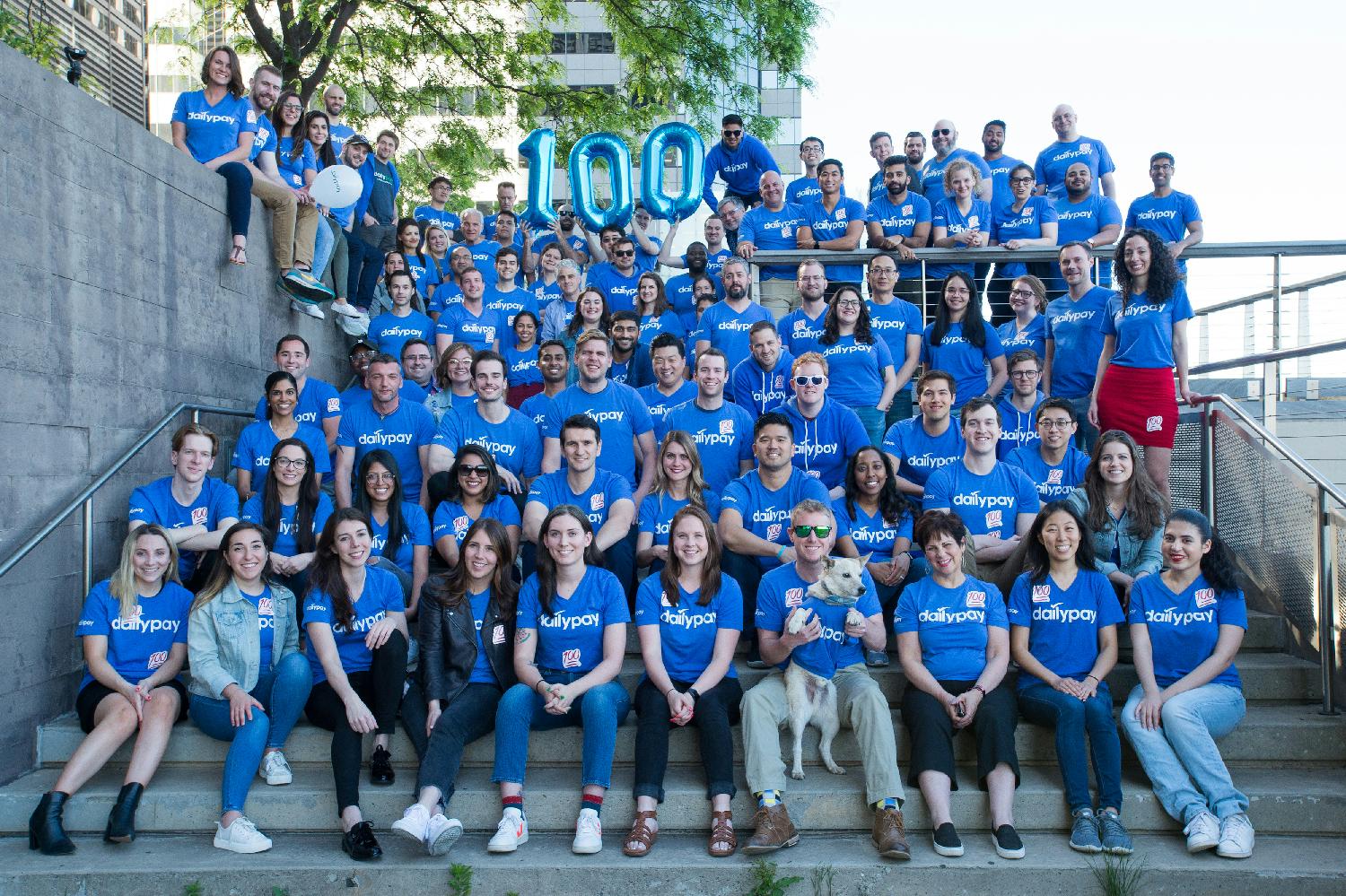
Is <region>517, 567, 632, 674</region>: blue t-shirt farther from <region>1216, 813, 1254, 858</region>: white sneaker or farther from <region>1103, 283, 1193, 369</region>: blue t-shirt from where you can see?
<region>1103, 283, 1193, 369</region>: blue t-shirt

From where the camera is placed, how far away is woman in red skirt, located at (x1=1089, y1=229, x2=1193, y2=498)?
6730 mm

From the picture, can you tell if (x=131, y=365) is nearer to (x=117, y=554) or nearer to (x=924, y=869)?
(x=117, y=554)

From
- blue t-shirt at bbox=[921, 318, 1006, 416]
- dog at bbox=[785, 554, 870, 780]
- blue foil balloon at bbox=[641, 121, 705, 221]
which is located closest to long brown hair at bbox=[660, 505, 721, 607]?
dog at bbox=[785, 554, 870, 780]

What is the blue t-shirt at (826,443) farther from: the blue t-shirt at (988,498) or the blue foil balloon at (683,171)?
the blue foil balloon at (683,171)

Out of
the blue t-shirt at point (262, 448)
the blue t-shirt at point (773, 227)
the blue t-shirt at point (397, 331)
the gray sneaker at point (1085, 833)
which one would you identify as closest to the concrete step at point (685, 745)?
the gray sneaker at point (1085, 833)

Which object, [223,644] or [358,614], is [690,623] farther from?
[223,644]

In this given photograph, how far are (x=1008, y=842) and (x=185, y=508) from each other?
14.8ft

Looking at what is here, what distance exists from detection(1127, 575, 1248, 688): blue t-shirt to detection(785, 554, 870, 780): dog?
1365 millimetres

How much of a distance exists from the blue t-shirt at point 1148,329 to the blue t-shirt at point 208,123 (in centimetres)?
618

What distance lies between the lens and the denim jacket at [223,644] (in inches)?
199

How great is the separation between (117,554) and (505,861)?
10.2 ft

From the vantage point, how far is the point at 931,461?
21.7 ft

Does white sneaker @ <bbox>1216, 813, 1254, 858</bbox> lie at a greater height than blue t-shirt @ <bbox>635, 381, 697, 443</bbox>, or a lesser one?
lesser

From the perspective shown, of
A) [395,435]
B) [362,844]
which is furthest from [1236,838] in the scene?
[395,435]
